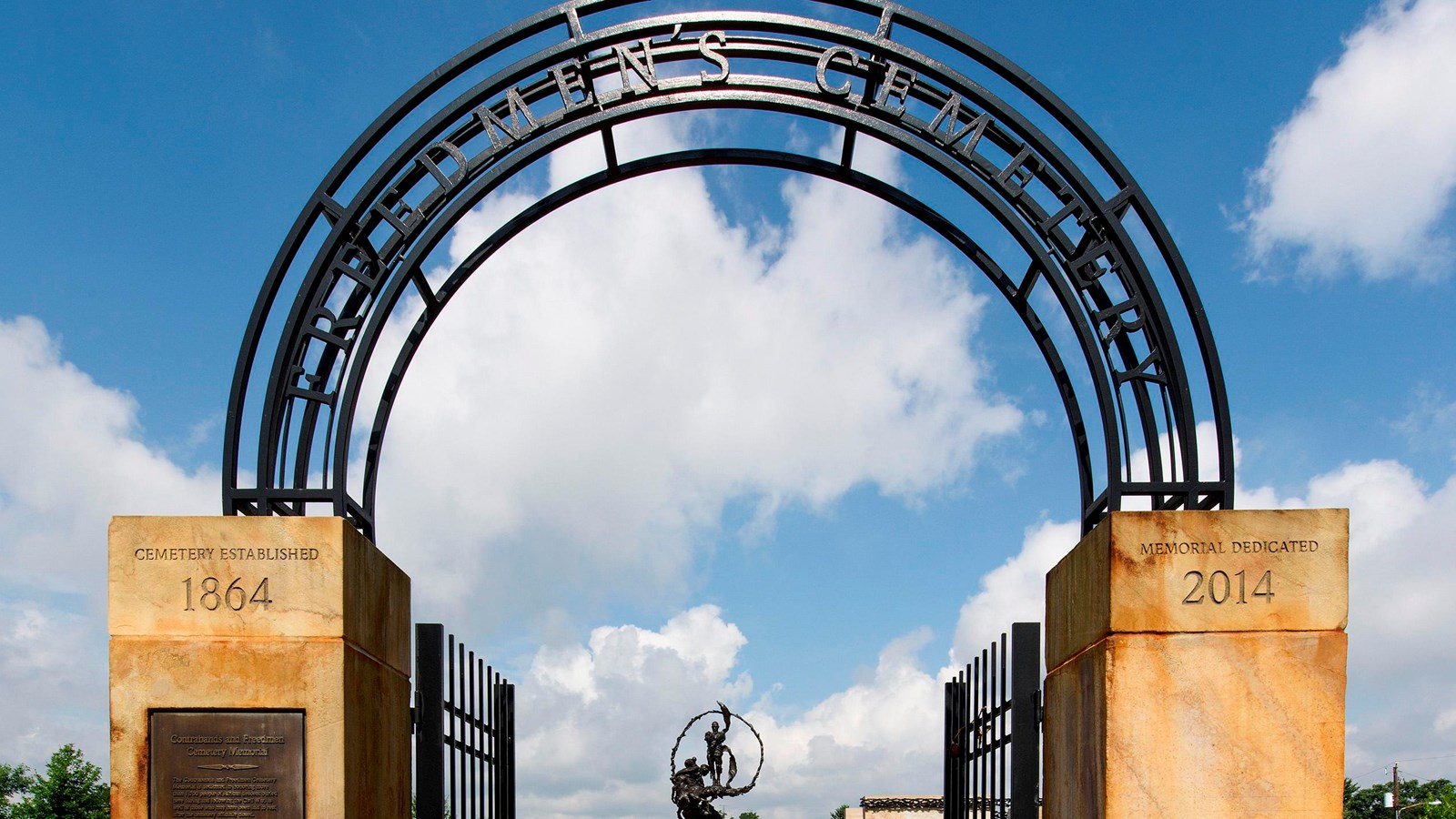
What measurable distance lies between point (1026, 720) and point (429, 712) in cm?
428

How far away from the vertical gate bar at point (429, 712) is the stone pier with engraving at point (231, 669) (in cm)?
134

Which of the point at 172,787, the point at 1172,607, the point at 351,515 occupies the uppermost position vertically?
the point at 351,515

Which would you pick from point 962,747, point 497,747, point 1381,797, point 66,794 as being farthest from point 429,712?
point 1381,797

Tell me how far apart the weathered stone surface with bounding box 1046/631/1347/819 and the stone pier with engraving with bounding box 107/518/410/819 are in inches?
182

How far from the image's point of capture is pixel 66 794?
42.2 meters

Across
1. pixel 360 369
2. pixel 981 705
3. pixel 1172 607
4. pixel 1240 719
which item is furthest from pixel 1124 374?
pixel 360 369

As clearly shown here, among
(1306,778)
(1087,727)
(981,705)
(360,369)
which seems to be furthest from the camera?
(981,705)

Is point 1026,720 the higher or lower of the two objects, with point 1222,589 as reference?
lower

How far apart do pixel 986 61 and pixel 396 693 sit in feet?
19.6

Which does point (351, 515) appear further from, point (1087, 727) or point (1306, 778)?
point (1306, 778)

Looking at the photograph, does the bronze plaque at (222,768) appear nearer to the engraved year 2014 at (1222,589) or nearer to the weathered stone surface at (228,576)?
the weathered stone surface at (228,576)

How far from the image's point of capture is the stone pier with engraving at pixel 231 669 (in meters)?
7.84

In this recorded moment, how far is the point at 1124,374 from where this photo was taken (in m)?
8.46

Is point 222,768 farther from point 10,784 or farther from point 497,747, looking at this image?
point 10,784
